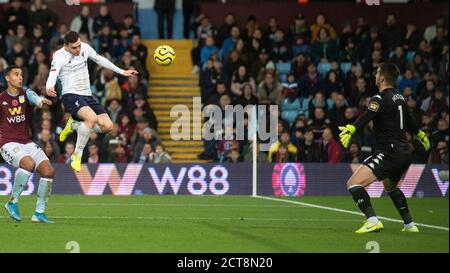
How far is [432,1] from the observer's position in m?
30.3

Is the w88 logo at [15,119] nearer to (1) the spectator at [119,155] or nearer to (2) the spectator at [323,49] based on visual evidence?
(1) the spectator at [119,155]

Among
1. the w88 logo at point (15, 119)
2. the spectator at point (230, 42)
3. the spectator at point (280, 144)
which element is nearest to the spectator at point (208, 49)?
the spectator at point (230, 42)

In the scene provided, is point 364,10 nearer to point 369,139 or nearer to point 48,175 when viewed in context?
point 369,139

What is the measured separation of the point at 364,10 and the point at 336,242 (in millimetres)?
17332

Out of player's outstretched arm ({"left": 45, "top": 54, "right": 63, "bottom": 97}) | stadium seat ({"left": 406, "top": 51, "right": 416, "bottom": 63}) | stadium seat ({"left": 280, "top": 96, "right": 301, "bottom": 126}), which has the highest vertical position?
player's outstretched arm ({"left": 45, "top": 54, "right": 63, "bottom": 97})

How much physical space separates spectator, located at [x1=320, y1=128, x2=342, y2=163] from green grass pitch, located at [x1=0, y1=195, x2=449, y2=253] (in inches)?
127

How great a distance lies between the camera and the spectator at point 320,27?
28002 millimetres

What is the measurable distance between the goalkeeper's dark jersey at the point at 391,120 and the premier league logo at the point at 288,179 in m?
8.37

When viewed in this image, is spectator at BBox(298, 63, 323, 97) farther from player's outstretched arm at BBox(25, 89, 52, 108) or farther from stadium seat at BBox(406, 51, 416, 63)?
player's outstretched arm at BBox(25, 89, 52, 108)

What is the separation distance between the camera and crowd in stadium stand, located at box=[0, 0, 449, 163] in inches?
945

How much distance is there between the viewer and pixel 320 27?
28.2 metres

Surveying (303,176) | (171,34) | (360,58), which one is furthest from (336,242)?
(171,34)

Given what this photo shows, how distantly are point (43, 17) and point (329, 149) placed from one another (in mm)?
9140

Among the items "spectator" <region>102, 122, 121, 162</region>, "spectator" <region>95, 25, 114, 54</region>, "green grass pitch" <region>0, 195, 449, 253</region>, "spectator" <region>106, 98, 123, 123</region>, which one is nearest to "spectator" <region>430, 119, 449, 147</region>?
"green grass pitch" <region>0, 195, 449, 253</region>
